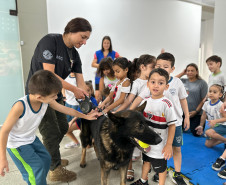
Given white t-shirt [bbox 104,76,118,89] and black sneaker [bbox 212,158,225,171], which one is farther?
white t-shirt [bbox 104,76,118,89]

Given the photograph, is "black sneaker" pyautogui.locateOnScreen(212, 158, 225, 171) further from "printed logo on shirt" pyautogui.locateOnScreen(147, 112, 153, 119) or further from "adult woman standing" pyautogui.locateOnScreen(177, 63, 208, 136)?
"printed logo on shirt" pyautogui.locateOnScreen(147, 112, 153, 119)

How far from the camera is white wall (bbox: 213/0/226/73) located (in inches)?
202

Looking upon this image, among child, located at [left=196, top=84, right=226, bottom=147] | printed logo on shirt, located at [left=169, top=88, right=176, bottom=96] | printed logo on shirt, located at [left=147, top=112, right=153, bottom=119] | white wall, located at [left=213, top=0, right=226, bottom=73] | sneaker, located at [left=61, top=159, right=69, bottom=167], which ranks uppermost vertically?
white wall, located at [left=213, top=0, right=226, bottom=73]

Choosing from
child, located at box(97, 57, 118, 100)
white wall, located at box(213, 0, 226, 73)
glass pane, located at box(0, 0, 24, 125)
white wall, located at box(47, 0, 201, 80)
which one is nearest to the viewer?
child, located at box(97, 57, 118, 100)

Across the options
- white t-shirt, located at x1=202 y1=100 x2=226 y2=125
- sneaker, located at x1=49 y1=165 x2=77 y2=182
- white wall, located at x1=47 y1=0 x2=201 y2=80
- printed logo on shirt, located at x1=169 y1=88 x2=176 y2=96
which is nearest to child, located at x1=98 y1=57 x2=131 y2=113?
printed logo on shirt, located at x1=169 y1=88 x2=176 y2=96

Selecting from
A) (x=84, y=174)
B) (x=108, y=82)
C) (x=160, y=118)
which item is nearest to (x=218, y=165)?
(x=160, y=118)

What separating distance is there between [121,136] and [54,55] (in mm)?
1123

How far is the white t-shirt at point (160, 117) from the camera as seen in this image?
1.57 m

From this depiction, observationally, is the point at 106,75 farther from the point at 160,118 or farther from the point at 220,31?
the point at 220,31

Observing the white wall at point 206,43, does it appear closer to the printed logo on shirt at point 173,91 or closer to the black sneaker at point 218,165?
the black sneaker at point 218,165

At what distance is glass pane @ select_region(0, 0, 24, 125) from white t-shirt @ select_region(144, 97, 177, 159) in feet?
11.8

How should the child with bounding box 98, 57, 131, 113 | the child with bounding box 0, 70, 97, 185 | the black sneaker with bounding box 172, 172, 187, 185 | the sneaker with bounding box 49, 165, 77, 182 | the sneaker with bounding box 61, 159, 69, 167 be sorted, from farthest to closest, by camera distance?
the sneaker with bounding box 61, 159, 69, 167 → the child with bounding box 98, 57, 131, 113 → the sneaker with bounding box 49, 165, 77, 182 → the black sneaker with bounding box 172, 172, 187, 185 → the child with bounding box 0, 70, 97, 185

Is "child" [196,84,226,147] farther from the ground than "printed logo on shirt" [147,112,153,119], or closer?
closer

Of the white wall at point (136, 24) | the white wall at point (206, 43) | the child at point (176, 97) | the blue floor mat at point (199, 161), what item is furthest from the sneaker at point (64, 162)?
the white wall at point (206, 43)
